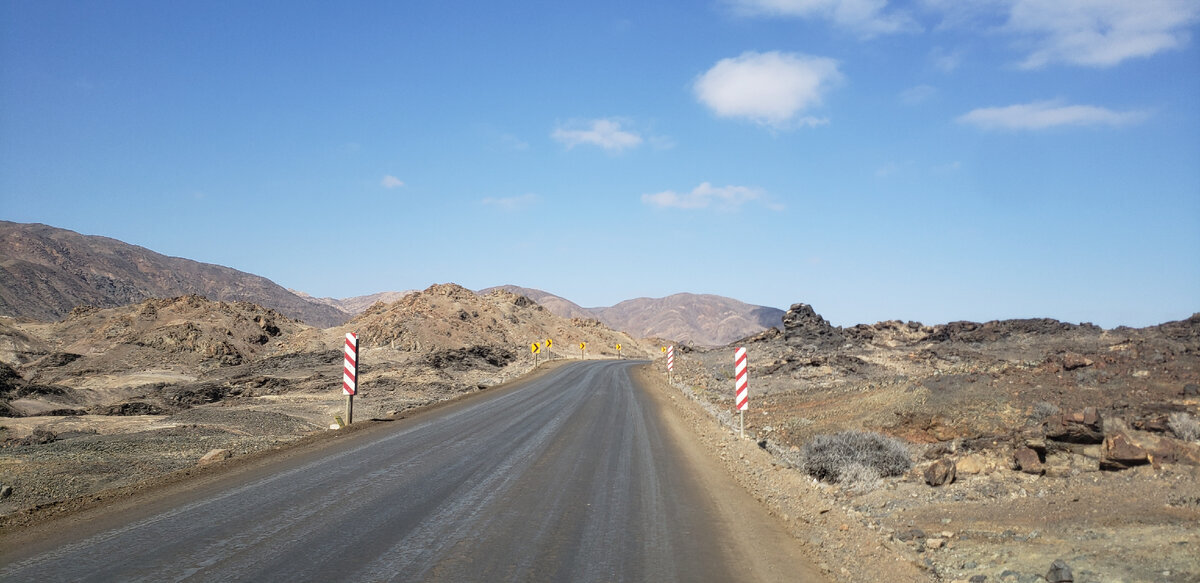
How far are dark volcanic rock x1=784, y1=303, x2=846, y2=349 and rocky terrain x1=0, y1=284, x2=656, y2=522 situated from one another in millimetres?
21076

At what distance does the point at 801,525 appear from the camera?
7984mm

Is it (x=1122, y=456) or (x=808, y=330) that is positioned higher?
(x=808, y=330)

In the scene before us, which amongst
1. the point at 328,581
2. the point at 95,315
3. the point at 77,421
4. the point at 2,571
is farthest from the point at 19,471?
the point at 95,315

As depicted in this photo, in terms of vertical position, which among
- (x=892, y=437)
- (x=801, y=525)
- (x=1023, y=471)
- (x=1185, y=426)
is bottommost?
(x=801, y=525)

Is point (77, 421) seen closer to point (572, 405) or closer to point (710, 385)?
point (572, 405)

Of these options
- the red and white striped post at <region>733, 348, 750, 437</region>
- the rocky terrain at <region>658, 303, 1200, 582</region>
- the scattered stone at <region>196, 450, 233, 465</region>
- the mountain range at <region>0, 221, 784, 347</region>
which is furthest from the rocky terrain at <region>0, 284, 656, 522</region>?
the mountain range at <region>0, 221, 784, 347</region>

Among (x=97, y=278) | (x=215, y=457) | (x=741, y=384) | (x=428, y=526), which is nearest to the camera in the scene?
(x=428, y=526)

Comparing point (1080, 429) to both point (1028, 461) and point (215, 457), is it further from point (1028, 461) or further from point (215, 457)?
point (215, 457)

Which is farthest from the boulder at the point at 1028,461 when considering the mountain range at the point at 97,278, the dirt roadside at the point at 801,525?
the mountain range at the point at 97,278

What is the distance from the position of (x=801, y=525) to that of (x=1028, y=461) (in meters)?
5.06

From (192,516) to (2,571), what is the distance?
6.19ft

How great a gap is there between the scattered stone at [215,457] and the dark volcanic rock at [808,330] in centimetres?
4446

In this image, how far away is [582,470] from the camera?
10.9 m

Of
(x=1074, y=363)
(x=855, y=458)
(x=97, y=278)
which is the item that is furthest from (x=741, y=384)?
(x=97, y=278)
